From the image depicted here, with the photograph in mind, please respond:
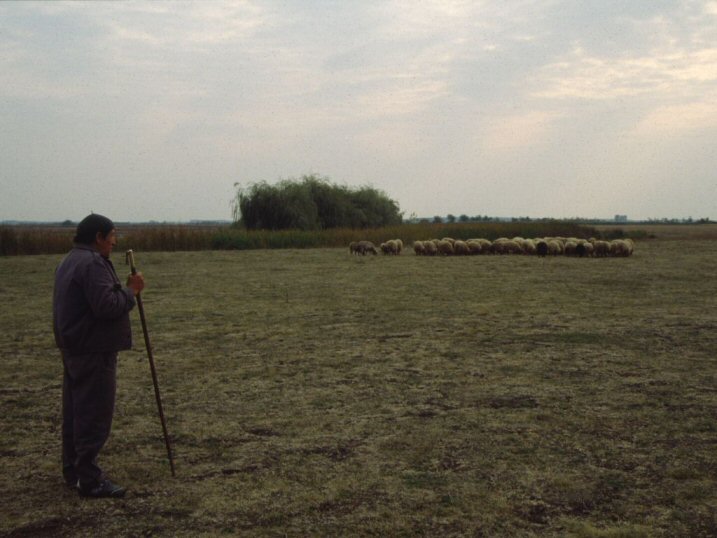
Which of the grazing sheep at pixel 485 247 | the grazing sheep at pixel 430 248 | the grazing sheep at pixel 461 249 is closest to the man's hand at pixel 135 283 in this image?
the grazing sheep at pixel 430 248

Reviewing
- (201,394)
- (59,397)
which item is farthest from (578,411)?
(59,397)

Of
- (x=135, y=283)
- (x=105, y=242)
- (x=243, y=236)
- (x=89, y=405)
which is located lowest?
(x=89, y=405)

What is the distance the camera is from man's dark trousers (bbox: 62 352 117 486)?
3.75 meters

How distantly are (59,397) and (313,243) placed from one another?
25034 mm

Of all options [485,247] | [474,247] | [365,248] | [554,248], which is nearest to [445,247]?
[474,247]

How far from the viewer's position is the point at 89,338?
3.77 metres

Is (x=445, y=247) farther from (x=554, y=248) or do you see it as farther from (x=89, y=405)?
(x=89, y=405)

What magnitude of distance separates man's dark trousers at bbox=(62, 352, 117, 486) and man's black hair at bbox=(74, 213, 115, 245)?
0.64 meters

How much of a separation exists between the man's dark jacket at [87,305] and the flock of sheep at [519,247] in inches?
832

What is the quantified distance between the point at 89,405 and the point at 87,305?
→ 555 mm

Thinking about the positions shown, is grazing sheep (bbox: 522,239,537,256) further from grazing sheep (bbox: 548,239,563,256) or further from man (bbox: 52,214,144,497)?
man (bbox: 52,214,144,497)

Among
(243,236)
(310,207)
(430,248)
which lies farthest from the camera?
(310,207)

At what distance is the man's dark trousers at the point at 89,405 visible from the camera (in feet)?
12.3

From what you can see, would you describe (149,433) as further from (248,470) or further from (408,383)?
(408,383)
